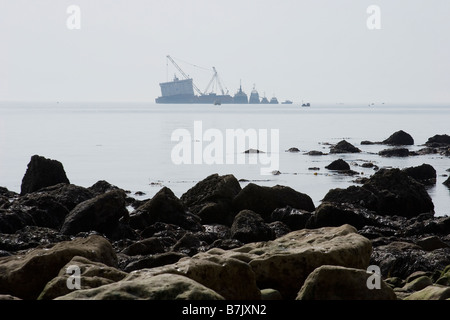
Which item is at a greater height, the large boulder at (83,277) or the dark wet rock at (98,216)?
the large boulder at (83,277)

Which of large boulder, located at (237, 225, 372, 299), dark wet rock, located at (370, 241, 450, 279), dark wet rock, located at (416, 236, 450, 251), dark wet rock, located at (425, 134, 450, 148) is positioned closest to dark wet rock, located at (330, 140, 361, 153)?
dark wet rock, located at (425, 134, 450, 148)

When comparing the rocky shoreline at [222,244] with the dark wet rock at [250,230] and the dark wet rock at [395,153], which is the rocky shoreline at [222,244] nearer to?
the dark wet rock at [250,230]

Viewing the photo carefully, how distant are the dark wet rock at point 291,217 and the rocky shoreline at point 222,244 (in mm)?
32

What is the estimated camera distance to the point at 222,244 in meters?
12.9

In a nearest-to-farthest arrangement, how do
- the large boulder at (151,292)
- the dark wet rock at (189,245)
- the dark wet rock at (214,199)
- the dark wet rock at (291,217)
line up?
the large boulder at (151,292) → the dark wet rock at (189,245) → the dark wet rock at (291,217) → the dark wet rock at (214,199)

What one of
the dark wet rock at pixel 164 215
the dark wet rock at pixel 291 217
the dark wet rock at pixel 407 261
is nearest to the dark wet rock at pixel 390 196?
the dark wet rock at pixel 291 217

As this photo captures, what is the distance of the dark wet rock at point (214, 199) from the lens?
17.1m

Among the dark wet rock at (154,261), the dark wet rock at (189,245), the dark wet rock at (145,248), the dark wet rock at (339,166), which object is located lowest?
the dark wet rock at (339,166)

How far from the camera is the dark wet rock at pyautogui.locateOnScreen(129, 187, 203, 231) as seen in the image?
15.8 meters

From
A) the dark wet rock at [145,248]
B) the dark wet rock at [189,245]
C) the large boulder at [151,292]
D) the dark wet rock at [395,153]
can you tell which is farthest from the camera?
the dark wet rock at [395,153]

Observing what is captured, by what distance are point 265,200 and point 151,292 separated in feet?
39.1

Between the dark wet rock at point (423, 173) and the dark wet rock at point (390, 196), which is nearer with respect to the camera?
the dark wet rock at point (390, 196)

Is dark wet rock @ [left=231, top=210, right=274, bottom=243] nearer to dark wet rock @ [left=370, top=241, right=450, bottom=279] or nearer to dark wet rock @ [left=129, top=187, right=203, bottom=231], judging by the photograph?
dark wet rock @ [left=129, top=187, right=203, bottom=231]
